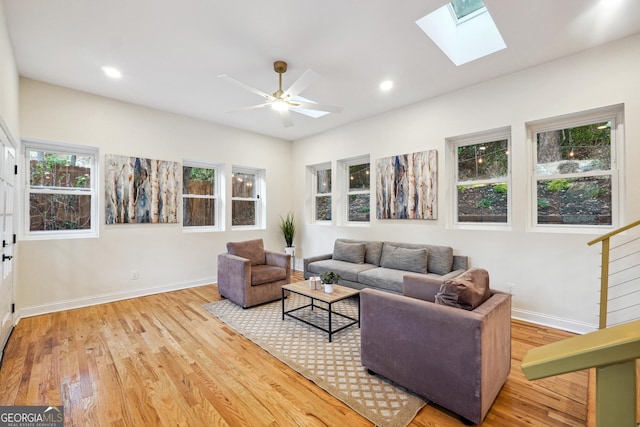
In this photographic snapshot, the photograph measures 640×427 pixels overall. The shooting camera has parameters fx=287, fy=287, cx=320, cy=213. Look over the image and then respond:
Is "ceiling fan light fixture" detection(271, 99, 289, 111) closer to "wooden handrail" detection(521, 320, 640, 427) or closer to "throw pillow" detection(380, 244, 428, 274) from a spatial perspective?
"throw pillow" detection(380, 244, 428, 274)

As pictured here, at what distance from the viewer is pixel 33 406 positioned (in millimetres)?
1897

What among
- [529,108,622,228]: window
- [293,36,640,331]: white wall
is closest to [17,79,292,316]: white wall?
[293,36,640,331]: white wall

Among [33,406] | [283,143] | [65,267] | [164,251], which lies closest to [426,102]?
[283,143]

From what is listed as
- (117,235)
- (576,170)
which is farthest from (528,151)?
(117,235)

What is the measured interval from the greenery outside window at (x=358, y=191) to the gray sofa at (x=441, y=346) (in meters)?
3.02

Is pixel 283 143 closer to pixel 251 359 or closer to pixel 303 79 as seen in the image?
pixel 303 79

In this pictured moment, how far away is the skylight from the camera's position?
269 cm

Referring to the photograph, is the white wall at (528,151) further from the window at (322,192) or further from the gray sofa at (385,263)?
the window at (322,192)

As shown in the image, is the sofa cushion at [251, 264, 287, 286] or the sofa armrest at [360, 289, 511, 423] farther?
the sofa cushion at [251, 264, 287, 286]

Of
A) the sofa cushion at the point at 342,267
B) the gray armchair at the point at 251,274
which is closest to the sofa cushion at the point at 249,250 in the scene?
the gray armchair at the point at 251,274

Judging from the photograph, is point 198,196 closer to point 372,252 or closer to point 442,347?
point 372,252

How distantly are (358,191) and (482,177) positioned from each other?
6.74ft

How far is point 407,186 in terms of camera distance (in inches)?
171

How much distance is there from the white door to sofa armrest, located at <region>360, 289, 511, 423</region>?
3.22m
